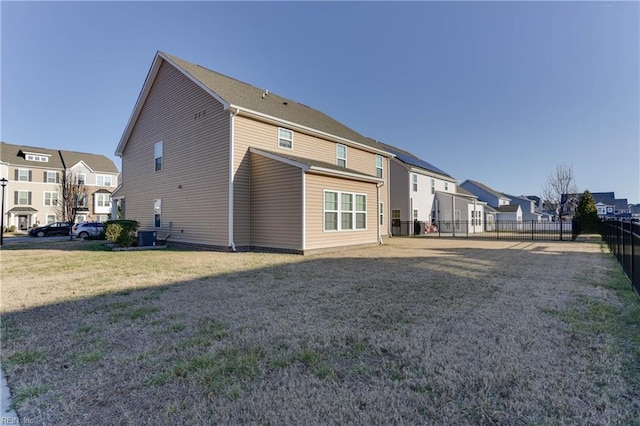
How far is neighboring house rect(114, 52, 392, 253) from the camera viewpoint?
41.6ft

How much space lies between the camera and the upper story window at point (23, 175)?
36.3 metres

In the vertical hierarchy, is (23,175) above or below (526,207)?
above

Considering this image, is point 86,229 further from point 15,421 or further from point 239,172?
point 15,421

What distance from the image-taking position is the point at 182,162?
15.7 m

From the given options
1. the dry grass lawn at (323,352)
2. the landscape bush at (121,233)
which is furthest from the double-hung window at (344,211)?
the landscape bush at (121,233)

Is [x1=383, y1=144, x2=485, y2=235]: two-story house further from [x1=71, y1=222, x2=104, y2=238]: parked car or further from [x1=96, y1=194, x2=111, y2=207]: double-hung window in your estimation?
[x1=96, y1=194, x2=111, y2=207]: double-hung window

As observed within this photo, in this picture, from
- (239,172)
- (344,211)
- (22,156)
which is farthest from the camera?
(22,156)

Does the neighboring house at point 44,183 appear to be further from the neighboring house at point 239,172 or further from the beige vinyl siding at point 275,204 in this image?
the beige vinyl siding at point 275,204

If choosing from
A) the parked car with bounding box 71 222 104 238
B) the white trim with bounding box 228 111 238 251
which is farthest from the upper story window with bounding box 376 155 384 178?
the parked car with bounding box 71 222 104 238

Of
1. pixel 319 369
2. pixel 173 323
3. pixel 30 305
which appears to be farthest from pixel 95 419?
pixel 30 305

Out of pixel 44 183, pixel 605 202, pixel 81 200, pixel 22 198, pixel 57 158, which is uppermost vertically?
pixel 57 158

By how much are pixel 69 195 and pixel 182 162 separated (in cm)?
Result: 2865

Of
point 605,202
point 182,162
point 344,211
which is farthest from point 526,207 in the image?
point 182,162

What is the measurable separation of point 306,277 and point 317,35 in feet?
52.9
